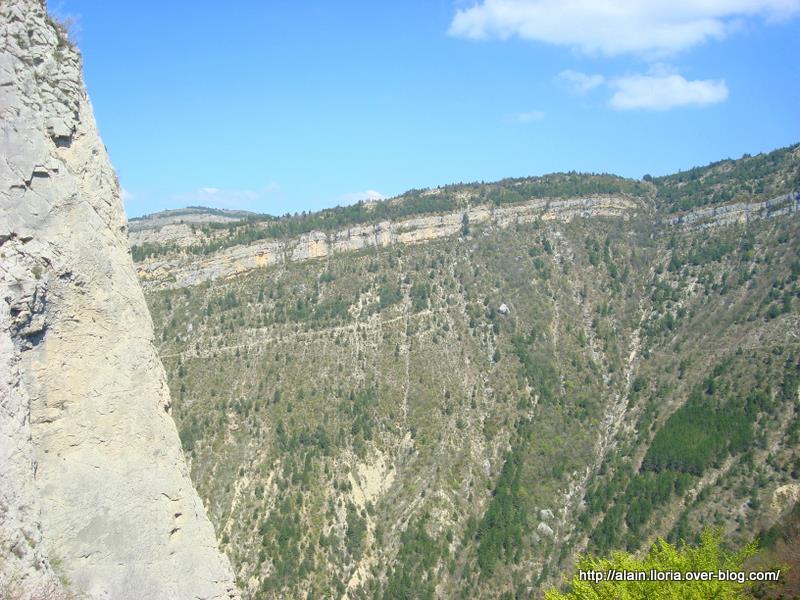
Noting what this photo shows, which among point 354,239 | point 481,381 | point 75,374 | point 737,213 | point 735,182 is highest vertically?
point 735,182

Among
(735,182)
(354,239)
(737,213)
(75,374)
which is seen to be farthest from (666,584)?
(735,182)

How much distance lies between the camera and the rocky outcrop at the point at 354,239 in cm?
8481

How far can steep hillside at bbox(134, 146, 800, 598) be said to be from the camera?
181ft

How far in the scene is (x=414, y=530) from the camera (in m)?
58.2

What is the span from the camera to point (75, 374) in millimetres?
16328

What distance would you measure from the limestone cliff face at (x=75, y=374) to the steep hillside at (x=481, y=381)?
39.0 meters

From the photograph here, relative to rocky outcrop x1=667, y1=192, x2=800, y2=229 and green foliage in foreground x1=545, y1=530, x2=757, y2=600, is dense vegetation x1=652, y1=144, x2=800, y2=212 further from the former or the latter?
green foliage in foreground x1=545, y1=530, x2=757, y2=600

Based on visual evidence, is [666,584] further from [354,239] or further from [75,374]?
[354,239]

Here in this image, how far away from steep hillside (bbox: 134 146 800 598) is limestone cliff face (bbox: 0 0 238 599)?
39.0 m

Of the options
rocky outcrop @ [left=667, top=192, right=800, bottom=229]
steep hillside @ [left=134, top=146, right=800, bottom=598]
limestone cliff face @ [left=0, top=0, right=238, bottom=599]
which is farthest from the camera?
rocky outcrop @ [left=667, top=192, right=800, bottom=229]

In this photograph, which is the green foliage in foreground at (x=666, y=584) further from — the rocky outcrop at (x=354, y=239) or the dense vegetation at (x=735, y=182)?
the dense vegetation at (x=735, y=182)

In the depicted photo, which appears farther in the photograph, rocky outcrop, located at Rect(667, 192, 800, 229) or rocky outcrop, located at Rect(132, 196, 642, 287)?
rocky outcrop, located at Rect(132, 196, 642, 287)

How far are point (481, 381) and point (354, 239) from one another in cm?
2935

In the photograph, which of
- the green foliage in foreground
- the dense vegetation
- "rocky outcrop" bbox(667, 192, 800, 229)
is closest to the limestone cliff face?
the green foliage in foreground
